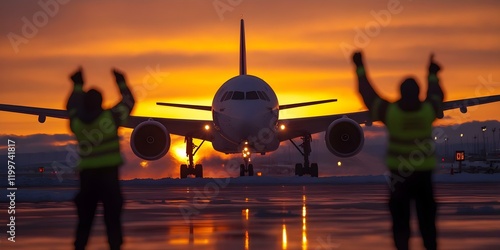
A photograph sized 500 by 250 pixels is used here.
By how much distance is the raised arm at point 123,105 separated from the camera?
10.5 metres

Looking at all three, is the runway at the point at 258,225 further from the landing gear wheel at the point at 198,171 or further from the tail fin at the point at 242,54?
the tail fin at the point at 242,54

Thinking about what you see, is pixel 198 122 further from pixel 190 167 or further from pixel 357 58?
pixel 357 58

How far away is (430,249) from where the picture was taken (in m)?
10.1

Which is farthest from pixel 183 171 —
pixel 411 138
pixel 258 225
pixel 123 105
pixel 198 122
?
pixel 411 138

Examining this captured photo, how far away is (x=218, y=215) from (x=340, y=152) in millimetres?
18700

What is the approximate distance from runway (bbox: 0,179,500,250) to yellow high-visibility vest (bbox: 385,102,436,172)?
1524 mm

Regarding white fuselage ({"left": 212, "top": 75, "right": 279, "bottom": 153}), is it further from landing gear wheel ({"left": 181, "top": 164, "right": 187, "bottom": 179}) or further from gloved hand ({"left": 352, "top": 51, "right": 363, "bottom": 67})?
gloved hand ({"left": 352, "top": 51, "right": 363, "bottom": 67})

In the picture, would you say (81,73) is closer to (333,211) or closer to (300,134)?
(333,211)

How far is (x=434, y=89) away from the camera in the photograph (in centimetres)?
1031

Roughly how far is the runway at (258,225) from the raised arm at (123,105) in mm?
1697

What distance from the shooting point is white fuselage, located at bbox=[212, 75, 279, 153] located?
35.4 metres

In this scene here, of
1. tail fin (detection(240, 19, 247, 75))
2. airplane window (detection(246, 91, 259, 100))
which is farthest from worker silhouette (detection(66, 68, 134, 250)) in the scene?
tail fin (detection(240, 19, 247, 75))

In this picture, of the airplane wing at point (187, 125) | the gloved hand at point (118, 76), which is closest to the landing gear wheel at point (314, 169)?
the airplane wing at point (187, 125)

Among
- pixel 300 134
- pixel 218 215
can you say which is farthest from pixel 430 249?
pixel 300 134
